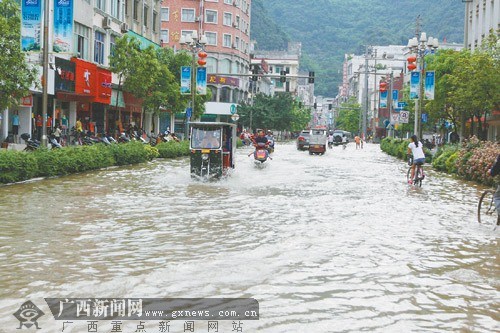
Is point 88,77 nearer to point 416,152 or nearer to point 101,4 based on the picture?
point 101,4

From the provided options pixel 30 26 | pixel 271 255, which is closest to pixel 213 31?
pixel 30 26

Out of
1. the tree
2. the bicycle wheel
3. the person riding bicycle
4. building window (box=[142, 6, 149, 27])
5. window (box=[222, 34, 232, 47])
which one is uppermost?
window (box=[222, 34, 232, 47])

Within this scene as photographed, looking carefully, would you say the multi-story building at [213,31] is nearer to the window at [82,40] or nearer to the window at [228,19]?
the window at [228,19]

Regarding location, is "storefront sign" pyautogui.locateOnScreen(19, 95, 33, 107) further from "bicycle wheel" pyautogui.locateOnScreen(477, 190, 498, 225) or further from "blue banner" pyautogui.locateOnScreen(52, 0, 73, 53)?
"bicycle wheel" pyautogui.locateOnScreen(477, 190, 498, 225)

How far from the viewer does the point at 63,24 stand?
24.4 metres

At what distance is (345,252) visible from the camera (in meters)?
9.91

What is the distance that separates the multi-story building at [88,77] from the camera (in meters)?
36.1

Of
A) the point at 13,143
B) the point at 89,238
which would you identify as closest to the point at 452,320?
the point at 89,238

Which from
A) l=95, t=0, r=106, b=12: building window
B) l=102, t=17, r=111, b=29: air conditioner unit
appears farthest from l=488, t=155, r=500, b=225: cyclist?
l=102, t=17, r=111, b=29: air conditioner unit

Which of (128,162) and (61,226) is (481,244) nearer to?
(61,226)

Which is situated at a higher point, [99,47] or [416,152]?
[99,47]

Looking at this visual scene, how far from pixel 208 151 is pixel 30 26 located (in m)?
7.18

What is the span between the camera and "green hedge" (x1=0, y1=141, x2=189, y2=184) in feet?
64.7

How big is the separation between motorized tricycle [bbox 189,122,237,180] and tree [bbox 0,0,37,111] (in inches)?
246
